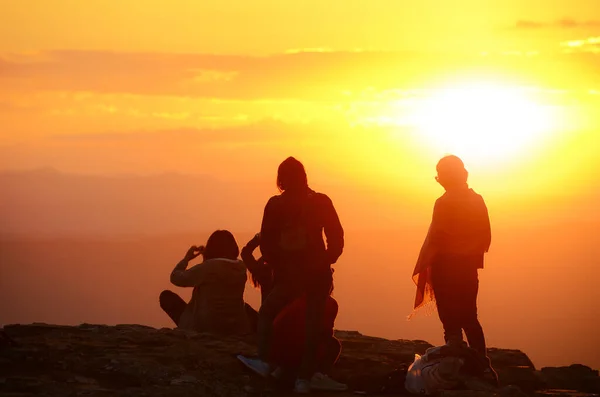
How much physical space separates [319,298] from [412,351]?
4230 millimetres

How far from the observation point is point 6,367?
1442 cm

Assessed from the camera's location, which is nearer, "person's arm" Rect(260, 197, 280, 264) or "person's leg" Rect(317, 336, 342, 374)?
"person's arm" Rect(260, 197, 280, 264)

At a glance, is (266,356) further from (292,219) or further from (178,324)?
(178,324)

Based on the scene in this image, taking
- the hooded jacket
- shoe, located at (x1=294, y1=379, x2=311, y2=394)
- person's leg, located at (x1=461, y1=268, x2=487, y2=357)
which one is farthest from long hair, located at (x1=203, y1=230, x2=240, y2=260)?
person's leg, located at (x1=461, y1=268, x2=487, y2=357)

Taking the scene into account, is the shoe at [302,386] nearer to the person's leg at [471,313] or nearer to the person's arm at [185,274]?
the person's leg at [471,313]

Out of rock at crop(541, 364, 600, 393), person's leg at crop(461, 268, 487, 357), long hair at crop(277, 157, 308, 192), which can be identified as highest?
long hair at crop(277, 157, 308, 192)

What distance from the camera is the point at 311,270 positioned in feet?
45.3

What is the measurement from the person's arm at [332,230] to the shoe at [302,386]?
1305 millimetres

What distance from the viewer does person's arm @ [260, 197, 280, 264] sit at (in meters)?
13.8

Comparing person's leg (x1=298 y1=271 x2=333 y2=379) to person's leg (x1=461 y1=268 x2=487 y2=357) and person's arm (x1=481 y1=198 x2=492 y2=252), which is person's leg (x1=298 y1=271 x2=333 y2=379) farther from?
person's arm (x1=481 y1=198 x2=492 y2=252)

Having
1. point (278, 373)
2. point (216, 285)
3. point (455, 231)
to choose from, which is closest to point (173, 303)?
point (216, 285)

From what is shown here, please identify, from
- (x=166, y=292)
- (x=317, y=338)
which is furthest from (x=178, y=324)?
(x=317, y=338)

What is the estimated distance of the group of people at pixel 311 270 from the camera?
542 inches

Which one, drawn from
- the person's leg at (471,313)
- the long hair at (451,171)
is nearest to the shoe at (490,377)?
the person's leg at (471,313)
